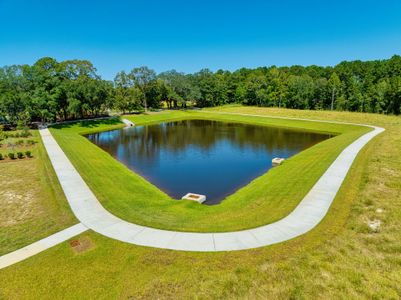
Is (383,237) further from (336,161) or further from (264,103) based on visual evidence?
(264,103)

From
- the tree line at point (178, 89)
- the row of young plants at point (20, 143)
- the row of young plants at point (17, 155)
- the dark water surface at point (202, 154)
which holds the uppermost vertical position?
the tree line at point (178, 89)

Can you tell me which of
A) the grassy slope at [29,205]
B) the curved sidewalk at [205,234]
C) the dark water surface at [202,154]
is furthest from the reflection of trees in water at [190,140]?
the curved sidewalk at [205,234]

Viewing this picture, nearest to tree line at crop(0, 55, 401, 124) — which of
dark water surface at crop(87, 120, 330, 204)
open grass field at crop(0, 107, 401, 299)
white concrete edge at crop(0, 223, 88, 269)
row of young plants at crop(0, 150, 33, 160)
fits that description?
dark water surface at crop(87, 120, 330, 204)

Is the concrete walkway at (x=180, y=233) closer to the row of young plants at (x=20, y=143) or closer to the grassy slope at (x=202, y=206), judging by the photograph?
the grassy slope at (x=202, y=206)

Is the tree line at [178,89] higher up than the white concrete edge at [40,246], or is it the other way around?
the tree line at [178,89]

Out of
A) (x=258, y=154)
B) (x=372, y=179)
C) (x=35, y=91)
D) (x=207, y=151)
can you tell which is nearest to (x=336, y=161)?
(x=372, y=179)

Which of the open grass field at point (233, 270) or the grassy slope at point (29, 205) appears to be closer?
the open grass field at point (233, 270)
